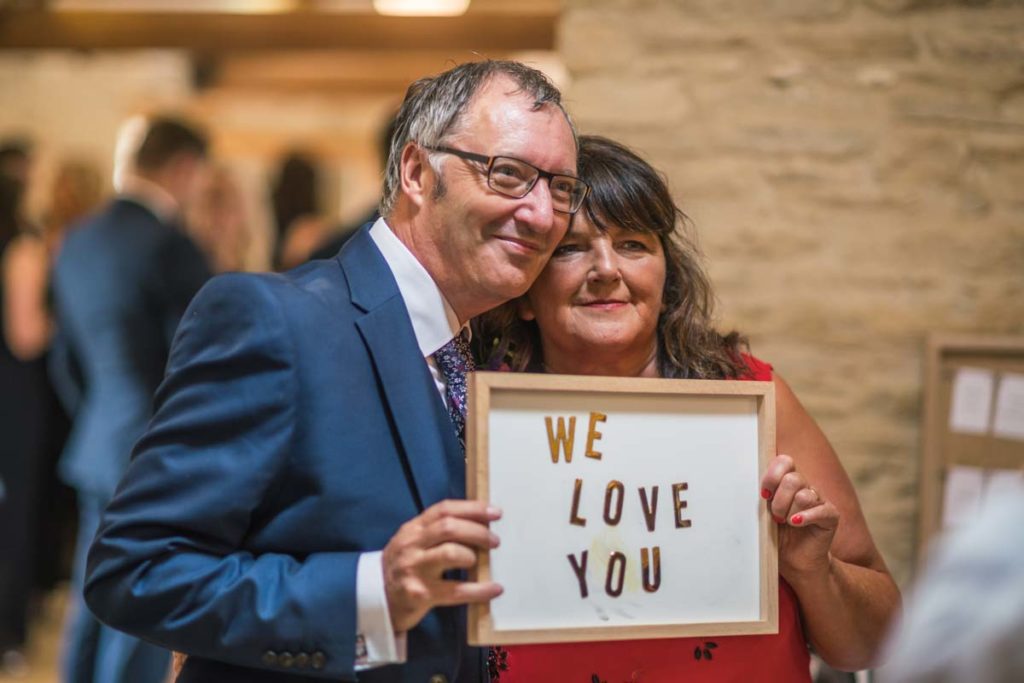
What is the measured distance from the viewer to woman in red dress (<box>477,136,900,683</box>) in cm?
192

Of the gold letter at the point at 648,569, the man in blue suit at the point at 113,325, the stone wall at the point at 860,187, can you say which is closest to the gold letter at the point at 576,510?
the gold letter at the point at 648,569

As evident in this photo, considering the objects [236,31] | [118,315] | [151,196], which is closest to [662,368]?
[118,315]

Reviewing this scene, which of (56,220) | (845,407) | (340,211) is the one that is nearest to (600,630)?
(845,407)

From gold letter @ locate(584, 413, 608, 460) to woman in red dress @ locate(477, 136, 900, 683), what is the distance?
0.96 ft

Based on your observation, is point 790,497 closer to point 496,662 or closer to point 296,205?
point 496,662

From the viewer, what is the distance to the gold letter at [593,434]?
165 centimetres

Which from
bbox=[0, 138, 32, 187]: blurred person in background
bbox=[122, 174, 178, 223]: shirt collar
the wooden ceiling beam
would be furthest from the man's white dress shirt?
bbox=[0, 138, 32, 187]: blurred person in background

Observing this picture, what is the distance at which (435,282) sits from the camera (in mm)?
1822

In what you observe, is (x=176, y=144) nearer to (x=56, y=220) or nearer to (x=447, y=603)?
(x=56, y=220)

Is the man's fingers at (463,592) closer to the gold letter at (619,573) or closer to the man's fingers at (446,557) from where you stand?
the man's fingers at (446,557)

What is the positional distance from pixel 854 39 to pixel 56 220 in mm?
4383

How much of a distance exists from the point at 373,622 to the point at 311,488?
21 cm

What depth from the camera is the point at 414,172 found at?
1.88 metres

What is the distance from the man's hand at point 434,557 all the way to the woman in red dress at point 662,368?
47 centimetres
